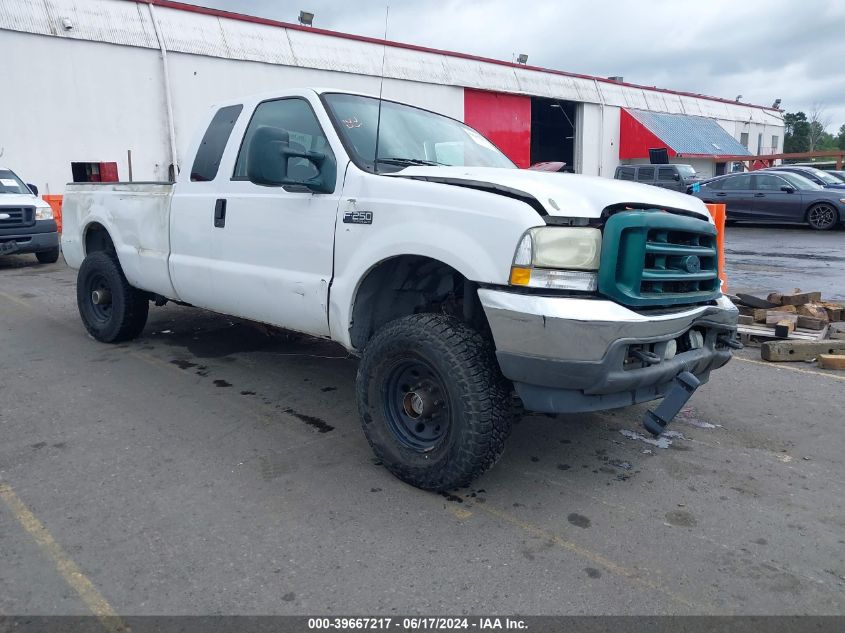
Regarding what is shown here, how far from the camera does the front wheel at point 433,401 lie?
3141mm

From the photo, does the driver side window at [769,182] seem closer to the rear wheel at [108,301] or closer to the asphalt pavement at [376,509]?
the asphalt pavement at [376,509]

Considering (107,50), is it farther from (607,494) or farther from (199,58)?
(607,494)

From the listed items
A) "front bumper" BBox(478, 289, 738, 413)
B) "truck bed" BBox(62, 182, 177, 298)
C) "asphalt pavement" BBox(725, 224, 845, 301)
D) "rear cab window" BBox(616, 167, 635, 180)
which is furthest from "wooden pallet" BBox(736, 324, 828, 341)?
"rear cab window" BBox(616, 167, 635, 180)

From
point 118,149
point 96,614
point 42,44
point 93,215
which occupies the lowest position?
point 96,614

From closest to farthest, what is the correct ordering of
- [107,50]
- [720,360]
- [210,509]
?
[210,509] < [720,360] < [107,50]

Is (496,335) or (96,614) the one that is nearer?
(96,614)

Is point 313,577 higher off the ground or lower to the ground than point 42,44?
lower

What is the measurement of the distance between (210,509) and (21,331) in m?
4.81

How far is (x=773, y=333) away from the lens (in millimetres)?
6320

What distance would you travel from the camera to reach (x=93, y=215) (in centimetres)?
626

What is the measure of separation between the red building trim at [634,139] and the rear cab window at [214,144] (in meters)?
30.6

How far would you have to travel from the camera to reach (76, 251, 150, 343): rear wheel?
238 inches

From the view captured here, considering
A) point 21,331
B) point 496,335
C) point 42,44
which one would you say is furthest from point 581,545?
point 42,44
